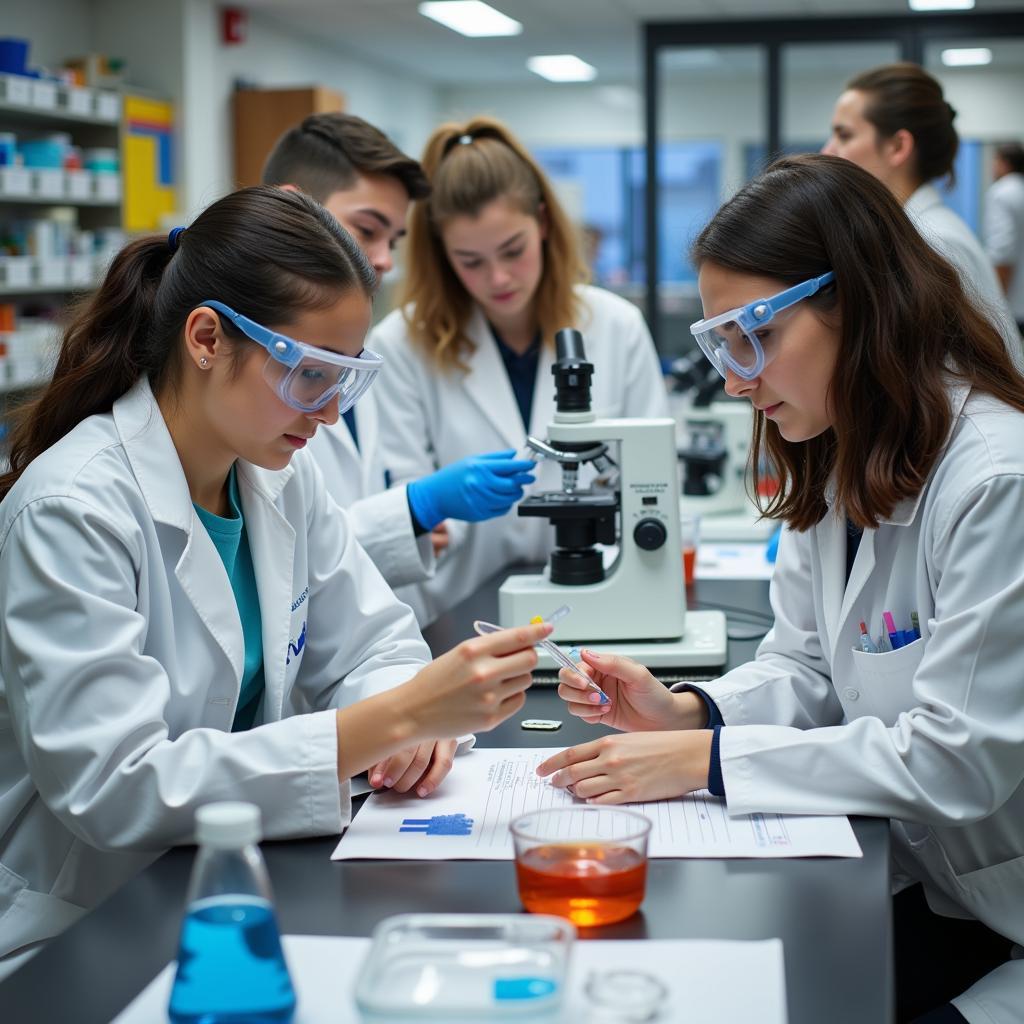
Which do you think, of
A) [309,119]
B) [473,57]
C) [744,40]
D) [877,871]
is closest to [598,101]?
[473,57]

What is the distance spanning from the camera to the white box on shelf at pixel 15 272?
199 inches

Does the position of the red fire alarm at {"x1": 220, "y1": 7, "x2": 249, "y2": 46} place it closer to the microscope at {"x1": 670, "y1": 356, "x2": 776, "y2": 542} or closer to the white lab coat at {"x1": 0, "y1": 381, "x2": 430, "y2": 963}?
the microscope at {"x1": 670, "y1": 356, "x2": 776, "y2": 542}

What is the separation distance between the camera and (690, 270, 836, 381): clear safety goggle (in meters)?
1.40

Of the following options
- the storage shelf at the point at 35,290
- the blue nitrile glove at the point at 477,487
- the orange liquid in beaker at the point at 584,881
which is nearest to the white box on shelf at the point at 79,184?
the storage shelf at the point at 35,290

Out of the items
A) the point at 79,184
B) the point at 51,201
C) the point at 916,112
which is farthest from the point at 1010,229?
the point at 51,201

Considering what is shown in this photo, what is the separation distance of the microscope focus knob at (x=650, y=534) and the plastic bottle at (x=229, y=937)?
1151mm

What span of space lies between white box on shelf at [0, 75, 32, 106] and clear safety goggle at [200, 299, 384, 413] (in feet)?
13.8

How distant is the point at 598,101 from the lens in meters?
12.0

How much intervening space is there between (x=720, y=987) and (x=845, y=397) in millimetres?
731

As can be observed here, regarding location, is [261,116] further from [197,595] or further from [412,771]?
[412,771]

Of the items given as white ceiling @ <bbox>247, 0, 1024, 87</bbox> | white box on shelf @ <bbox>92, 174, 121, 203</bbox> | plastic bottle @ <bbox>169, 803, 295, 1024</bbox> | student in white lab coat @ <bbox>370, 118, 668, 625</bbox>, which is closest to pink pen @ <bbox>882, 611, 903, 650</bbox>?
plastic bottle @ <bbox>169, 803, 295, 1024</bbox>

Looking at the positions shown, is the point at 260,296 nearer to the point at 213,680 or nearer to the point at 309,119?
the point at 213,680

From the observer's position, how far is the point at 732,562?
2639 mm

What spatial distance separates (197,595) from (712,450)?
1.94m
